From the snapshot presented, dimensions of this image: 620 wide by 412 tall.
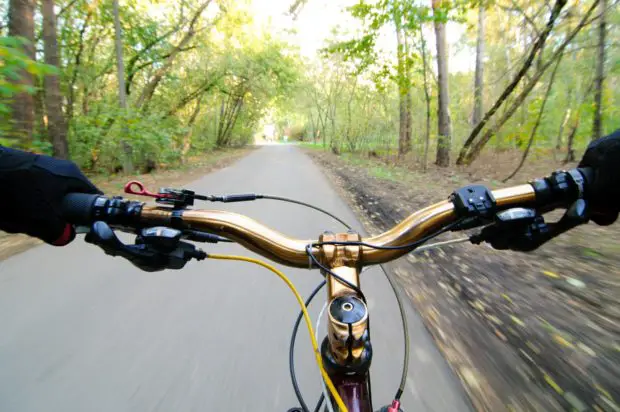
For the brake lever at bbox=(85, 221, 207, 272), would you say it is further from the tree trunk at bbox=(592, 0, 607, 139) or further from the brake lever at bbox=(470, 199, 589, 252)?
the tree trunk at bbox=(592, 0, 607, 139)

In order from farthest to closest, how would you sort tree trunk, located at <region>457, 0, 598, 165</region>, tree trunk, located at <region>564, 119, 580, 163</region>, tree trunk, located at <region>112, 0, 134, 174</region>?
1. tree trunk, located at <region>564, 119, 580, 163</region>
2. tree trunk, located at <region>112, 0, 134, 174</region>
3. tree trunk, located at <region>457, 0, 598, 165</region>

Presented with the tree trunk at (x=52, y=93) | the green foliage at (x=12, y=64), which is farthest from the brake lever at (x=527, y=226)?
the tree trunk at (x=52, y=93)

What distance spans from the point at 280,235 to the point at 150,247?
1.22ft

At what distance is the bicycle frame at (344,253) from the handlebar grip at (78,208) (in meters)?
0.15

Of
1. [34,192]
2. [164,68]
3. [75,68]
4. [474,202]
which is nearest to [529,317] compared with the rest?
[474,202]

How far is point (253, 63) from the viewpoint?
792 inches

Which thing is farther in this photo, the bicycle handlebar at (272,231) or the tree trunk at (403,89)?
the tree trunk at (403,89)

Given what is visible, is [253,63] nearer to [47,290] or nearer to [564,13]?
[564,13]

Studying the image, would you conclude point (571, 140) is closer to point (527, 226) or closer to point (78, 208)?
point (527, 226)

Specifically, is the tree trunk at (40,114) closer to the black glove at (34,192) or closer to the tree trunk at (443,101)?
the black glove at (34,192)

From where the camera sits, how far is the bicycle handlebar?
91 cm

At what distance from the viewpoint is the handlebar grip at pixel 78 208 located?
37.4 inches

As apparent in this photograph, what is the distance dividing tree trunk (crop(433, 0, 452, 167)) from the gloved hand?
39.4ft

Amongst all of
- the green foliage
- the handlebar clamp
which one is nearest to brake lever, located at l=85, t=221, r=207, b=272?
the handlebar clamp
